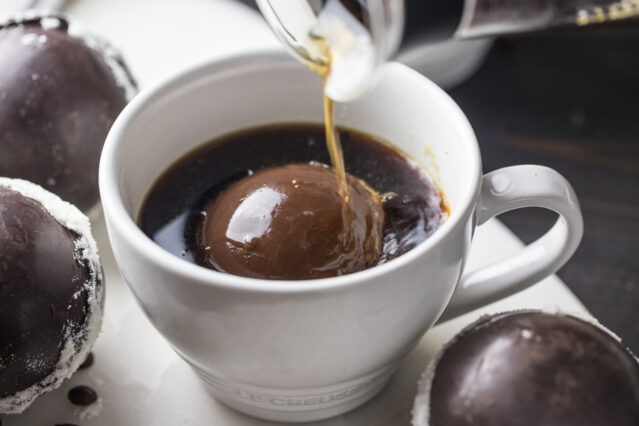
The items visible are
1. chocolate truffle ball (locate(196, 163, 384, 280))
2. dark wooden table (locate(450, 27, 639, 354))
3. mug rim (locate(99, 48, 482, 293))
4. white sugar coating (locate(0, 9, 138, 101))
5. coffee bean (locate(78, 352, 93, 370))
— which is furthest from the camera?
dark wooden table (locate(450, 27, 639, 354))

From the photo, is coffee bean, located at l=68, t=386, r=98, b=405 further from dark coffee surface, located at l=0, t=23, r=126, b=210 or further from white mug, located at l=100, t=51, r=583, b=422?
dark coffee surface, located at l=0, t=23, r=126, b=210

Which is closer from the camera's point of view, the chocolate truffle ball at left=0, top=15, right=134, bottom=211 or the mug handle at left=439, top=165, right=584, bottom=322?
the mug handle at left=439, top=165, right=584, bottom=322

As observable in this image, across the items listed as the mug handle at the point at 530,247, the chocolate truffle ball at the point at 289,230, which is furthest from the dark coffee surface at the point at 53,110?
the mug handle at the point at 530,247

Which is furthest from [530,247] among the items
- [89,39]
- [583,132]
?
[583,132]

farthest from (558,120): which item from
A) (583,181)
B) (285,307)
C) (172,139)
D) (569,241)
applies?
(285,307)

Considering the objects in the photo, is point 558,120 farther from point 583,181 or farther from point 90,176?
point 90,176

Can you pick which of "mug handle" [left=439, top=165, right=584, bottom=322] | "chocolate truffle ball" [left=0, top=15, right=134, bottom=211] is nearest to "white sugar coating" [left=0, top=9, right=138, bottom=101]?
"chocolate truffle ball" [left=0, top=15, right=134, bottom=211]
